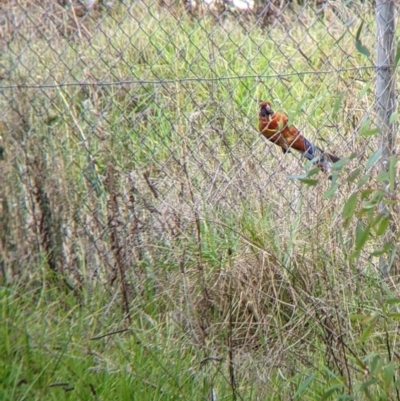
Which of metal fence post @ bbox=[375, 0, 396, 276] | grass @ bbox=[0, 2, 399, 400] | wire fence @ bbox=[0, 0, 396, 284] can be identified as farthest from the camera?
wire fence @ bbox=[0, 0, 396, 284]

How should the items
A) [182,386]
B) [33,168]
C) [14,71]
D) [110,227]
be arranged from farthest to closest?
[14,71] → [33,168] → [110,227] → [182,386]

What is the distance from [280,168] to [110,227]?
0.97 metres

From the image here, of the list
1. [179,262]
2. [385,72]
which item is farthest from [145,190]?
[385,72]

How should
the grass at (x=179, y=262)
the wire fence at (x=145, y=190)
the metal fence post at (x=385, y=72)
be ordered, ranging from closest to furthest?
the grass at (x=179, y=262) → the metal fence post at (x=385, y=72) → the wire fence at (x=145, y=190)

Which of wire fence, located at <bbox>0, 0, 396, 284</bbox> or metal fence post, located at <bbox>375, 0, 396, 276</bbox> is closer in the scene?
metal fence post, located at <bbox>375, 0, 396, 276</bbox>

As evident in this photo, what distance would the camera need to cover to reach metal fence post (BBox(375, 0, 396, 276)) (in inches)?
139

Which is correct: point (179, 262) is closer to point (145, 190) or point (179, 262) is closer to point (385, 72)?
point (145, 190)

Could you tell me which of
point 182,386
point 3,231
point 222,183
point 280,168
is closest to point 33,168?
point 3,231

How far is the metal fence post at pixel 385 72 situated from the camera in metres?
3.53

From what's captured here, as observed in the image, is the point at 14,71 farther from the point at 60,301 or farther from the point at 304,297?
the point at 304,297

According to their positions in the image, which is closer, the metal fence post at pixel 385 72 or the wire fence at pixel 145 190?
the metal fence post at pixel 385 72

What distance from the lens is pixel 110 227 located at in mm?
3500

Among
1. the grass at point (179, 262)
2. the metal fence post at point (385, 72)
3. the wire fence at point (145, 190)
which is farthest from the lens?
the wire fence at point (145, 190)

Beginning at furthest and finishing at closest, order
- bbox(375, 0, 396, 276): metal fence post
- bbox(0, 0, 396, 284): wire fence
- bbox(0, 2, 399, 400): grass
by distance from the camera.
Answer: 1. bbox(0, 0, 396, 284): wire fence
2. bbox(375, 0, 396, 276): metal fence post
3. bbox(0, 2, 399, 400): grass
